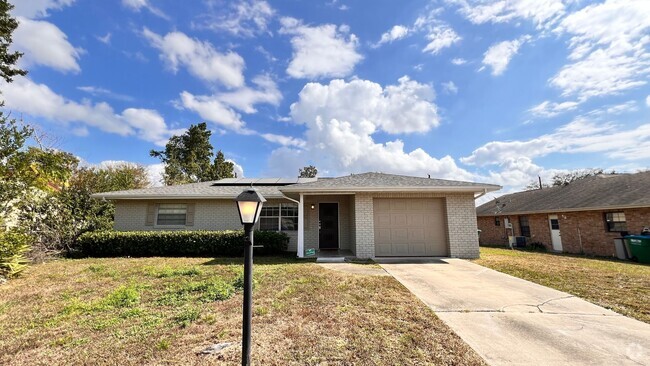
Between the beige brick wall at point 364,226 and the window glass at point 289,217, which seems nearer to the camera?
the beige brick wall at point 364,226

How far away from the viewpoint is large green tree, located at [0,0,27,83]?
9.64 m

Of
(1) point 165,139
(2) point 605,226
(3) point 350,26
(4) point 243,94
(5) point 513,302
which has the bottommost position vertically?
(5) point 513,302

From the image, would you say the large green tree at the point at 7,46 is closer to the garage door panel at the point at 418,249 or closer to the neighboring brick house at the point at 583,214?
the garage door panel at the point at 418,249

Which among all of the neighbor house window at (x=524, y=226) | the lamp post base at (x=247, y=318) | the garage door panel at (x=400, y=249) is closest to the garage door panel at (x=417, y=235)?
the garage door panel at (x=400, y=249)

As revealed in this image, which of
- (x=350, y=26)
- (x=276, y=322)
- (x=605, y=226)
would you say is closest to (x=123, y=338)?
(x=276, y=322)

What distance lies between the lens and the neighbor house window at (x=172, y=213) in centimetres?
1193

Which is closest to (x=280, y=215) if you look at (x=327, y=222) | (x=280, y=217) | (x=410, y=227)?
(x=280, y=217)

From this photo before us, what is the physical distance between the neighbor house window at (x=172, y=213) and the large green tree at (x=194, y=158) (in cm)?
1902

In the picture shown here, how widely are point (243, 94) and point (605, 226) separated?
18503 millimetres

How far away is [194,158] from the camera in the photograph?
101ft

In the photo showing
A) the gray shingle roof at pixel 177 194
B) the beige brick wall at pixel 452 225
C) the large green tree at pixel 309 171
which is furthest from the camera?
the large green tree at pixel 309 171

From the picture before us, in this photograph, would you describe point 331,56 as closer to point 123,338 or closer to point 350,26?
point 350,26

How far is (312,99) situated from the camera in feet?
44.5

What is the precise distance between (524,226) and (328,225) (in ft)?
48.5
